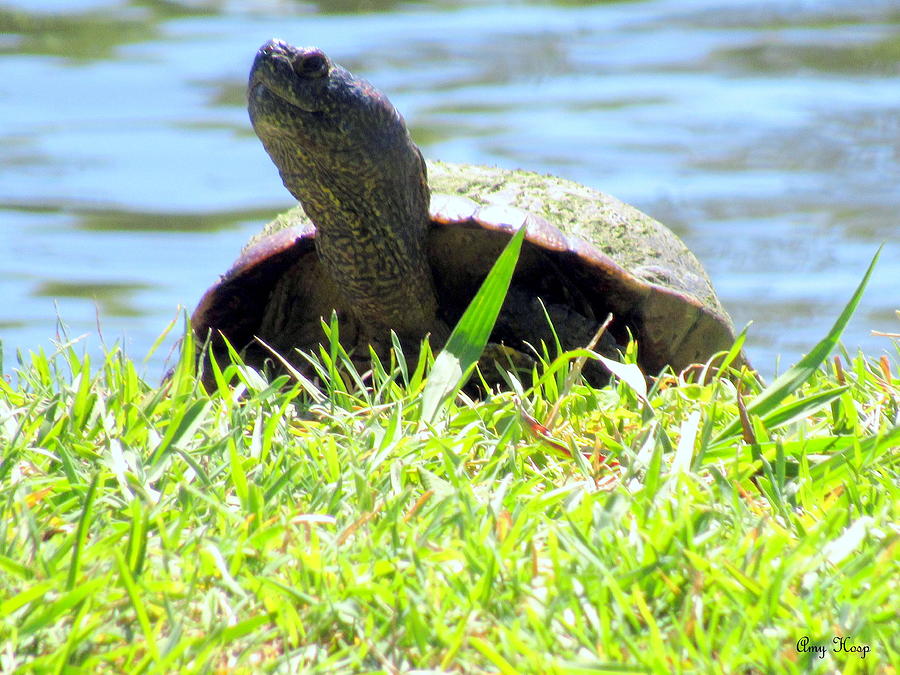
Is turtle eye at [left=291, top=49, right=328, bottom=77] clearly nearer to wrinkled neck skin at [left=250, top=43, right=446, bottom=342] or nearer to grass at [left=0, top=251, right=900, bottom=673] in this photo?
wrinkled neck skin at [left=250, top=43, right=446, bottom=342]

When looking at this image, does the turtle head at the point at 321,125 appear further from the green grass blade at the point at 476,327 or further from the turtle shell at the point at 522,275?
the green grass blade at the point at 476,327

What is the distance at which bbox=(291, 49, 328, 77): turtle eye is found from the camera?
2.05 meters

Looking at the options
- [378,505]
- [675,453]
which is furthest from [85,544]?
[675,453]

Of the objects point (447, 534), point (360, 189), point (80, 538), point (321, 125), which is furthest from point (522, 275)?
point (80, 538)

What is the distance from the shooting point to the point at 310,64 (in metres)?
2.07

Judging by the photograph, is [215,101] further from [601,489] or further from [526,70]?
[601,489]

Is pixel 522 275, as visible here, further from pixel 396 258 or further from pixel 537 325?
→ pixel 396 258

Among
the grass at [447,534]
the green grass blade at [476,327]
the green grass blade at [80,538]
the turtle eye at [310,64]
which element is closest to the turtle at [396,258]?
the turtle eye at [310,64]

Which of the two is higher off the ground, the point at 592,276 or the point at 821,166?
the point at 592,276

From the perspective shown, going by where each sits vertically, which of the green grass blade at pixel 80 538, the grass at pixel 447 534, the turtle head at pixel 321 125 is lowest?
the grass at pixel 447 534

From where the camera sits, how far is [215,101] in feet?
29.1

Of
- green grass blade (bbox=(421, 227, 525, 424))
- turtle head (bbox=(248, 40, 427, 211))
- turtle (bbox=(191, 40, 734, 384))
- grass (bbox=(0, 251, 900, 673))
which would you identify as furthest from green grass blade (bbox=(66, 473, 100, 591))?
turtle head (bbox=(248, 40, 427, 211))

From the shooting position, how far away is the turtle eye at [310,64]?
205 centimetres

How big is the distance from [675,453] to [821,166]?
279 inches
